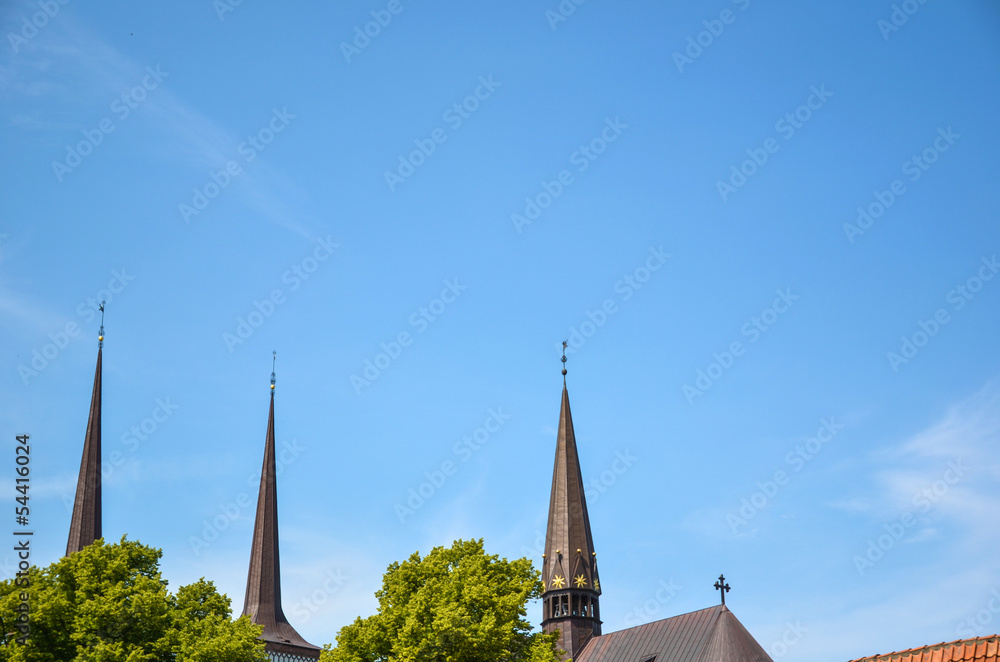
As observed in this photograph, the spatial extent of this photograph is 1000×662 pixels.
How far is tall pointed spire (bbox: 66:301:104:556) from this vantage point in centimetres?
7419

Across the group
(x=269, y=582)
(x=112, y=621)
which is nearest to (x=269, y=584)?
(x=269, y=582)

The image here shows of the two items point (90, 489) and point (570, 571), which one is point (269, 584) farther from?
point (570, 571)

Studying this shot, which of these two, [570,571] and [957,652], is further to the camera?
[570,571]

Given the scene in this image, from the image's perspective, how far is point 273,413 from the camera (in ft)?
277

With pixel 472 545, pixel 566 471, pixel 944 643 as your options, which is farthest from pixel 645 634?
pixel 944 643

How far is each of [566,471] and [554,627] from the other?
939 centimetres

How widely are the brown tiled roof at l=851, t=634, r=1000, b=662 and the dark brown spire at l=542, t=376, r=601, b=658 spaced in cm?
4295

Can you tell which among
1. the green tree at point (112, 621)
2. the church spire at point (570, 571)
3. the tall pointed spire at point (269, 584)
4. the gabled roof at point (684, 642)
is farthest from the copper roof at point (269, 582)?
the green tree at point (112, 621)

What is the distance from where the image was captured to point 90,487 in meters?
75.8

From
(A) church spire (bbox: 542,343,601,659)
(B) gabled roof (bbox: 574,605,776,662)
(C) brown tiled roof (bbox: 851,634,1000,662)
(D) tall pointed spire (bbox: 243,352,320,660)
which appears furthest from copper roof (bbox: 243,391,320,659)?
(C) brown tiled roof (bbox: 851,634,1000,662)

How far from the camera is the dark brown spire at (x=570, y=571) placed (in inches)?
2867

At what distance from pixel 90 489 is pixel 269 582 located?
1246cm

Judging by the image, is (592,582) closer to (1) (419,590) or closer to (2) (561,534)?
(2) (561,534)

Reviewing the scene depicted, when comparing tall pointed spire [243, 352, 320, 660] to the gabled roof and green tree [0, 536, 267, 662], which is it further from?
green tree [0, 536, 267, 662]
